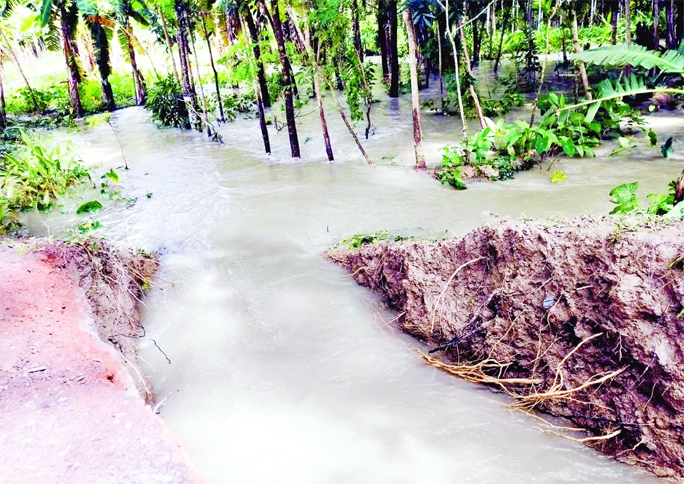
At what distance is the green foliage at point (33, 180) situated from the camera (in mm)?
9195

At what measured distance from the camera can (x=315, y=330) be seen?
498 cm

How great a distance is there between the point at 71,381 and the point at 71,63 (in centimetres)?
1996

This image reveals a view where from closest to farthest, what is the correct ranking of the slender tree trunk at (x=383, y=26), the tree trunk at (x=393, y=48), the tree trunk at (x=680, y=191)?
1. the tree trunk at (x=680, y=191)
2. the tree trunk at (x=393, y=48)
3. the slender tree trunk at (x=383, y=26)

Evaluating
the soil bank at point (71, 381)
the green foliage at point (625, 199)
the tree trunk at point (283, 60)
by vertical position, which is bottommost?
the soil bank at point (71, 381)

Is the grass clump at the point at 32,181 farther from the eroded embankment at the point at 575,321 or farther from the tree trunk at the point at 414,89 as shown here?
the eroded embankment at the point at 575,321

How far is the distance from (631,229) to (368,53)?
89.1ft

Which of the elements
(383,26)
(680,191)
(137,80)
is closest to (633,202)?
(680,191)

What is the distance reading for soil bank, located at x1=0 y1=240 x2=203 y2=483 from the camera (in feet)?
7.52

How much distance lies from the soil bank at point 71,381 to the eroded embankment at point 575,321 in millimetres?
2614

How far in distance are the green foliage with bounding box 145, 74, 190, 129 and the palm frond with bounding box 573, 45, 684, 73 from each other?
13.9 meters

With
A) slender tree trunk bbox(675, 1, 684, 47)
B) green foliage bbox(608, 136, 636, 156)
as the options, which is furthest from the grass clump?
slender tree trunk bbox(675, 1, 684, 47)

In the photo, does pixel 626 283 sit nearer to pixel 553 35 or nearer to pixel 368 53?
pixel 553 35

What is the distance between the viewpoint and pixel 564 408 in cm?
356

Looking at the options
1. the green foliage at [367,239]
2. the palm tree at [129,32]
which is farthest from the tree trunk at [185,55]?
the green foliage at [367,239]
